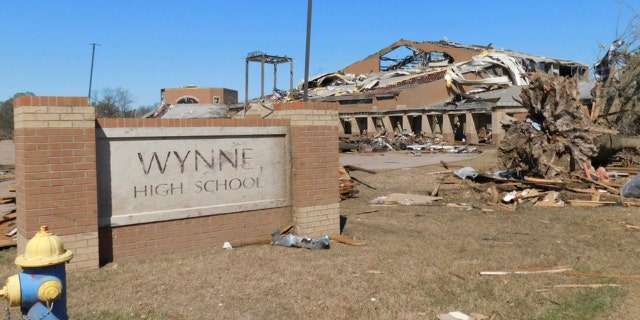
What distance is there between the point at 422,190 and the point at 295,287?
950cm

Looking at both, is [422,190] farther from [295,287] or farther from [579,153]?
[295,287]

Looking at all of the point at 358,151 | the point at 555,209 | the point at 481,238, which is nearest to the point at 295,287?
the point at 481,238

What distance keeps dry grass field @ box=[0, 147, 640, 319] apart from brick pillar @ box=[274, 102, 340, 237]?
57cm

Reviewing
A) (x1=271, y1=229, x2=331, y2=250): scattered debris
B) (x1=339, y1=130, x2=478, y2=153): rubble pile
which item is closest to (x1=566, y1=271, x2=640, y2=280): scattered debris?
(x1=271, y1=229, x2=331, y2=250): scattered debris

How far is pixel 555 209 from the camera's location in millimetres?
11375

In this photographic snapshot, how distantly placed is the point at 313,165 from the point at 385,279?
245 centimetres

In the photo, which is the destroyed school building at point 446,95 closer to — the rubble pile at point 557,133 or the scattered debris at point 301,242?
the rubble pile at point 557,133

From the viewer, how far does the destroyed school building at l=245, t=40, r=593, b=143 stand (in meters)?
36.7

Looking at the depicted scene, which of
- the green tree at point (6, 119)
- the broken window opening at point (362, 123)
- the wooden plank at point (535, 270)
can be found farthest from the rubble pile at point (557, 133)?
the green tree at point (6, 119)

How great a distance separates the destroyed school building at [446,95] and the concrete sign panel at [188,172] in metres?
24.6

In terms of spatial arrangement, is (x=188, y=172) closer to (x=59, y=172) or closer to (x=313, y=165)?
(x=59, y=172)

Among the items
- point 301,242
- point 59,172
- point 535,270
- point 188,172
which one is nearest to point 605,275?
point 535,270

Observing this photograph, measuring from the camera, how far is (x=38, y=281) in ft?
10.2

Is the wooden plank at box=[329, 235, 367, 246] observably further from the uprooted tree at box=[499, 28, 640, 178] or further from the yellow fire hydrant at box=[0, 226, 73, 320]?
the uprooted tree at box=[499, 28, 640, 178]
